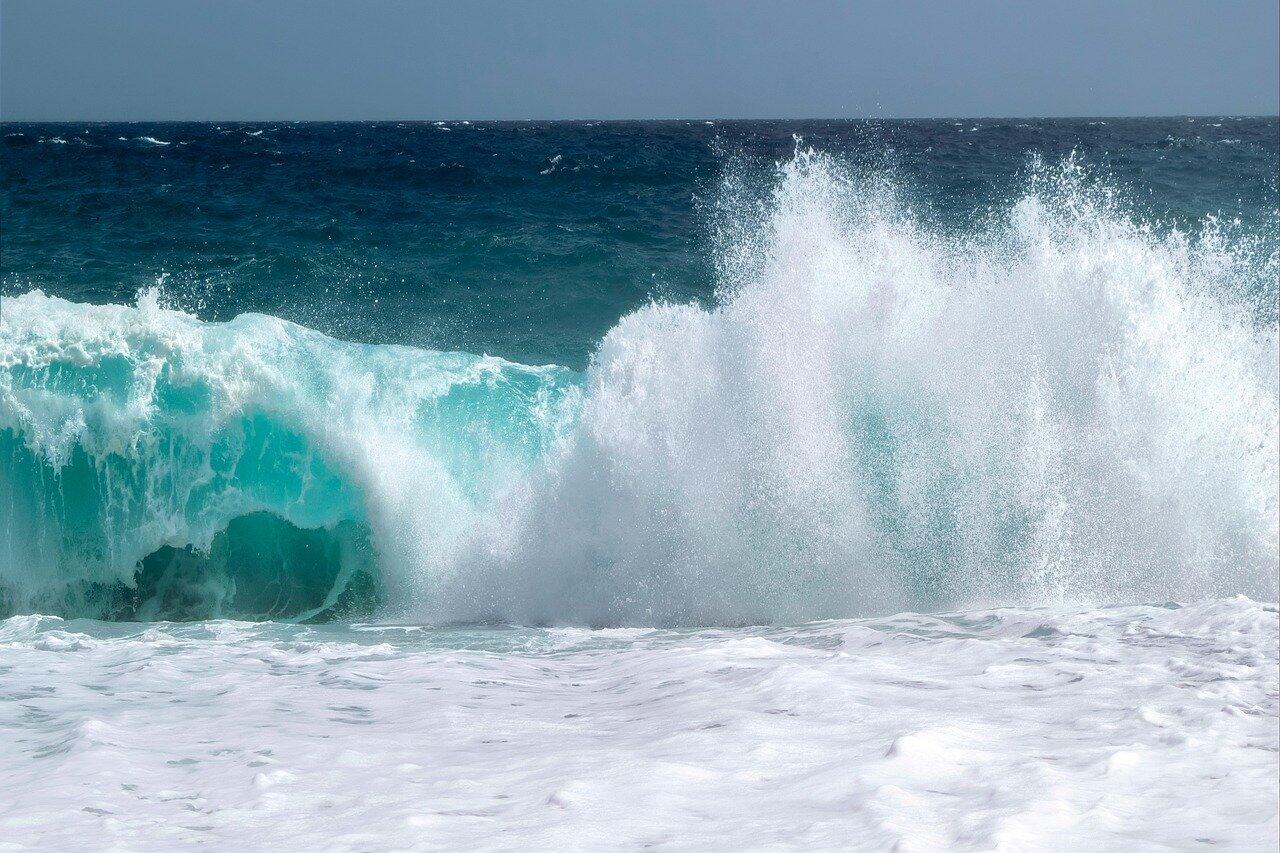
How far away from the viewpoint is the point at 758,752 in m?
4.39

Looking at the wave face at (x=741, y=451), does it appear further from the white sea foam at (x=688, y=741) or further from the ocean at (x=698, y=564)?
the white sea foam at (x=688, y=741)

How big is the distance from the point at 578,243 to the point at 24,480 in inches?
490

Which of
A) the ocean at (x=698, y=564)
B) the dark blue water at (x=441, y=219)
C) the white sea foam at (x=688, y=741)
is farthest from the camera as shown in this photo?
the dark blue water at (x=441, y=219)

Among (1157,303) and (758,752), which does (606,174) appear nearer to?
(1157,303)

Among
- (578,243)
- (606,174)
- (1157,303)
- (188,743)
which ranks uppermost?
(606,174)

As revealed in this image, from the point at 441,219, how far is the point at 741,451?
635 inches

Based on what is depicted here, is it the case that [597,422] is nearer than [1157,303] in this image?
No

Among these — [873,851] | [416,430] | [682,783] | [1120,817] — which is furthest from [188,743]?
[416,430]

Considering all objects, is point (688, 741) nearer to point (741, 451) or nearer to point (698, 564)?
point (698, 564)

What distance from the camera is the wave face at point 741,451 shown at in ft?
25.0

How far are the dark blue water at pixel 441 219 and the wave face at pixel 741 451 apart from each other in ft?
17.3

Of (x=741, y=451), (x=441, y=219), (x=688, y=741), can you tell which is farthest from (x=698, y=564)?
(x=441, y=219)

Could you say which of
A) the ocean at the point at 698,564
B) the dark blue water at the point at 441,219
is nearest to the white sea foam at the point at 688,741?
the ocean at the point at 698,564

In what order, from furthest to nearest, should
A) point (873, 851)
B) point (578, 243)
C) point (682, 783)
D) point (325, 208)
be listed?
point (325, 208) → point (578, 243) → point (682, 783) → point (873, 851)
